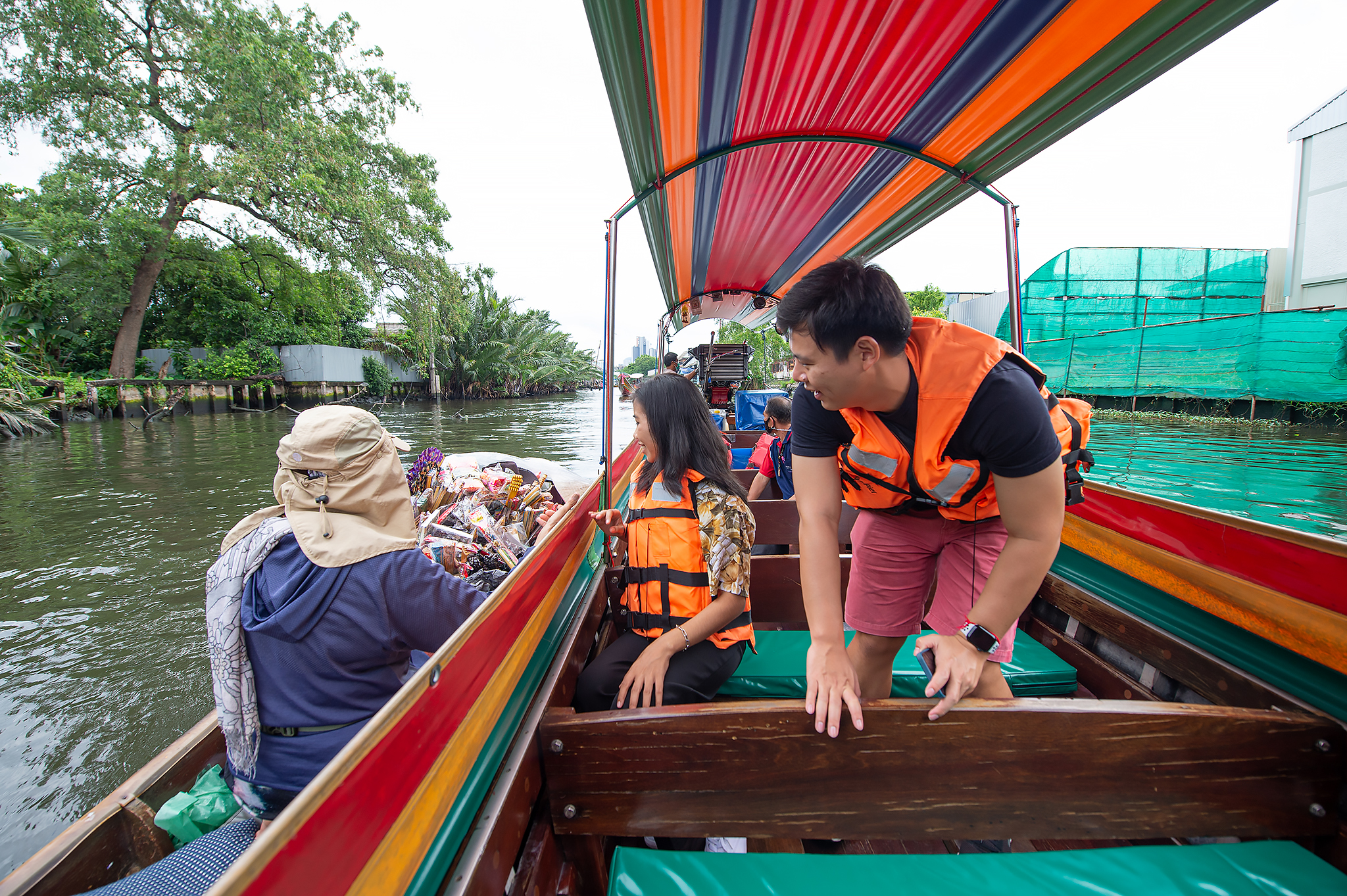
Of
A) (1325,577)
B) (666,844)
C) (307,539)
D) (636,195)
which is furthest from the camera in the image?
(636,195)

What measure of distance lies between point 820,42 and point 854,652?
2.36 metres

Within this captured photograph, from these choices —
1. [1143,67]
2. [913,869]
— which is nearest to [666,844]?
[913,869]

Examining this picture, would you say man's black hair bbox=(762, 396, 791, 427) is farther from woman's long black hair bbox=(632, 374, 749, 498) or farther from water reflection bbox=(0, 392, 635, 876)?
water reflection bbox=(0, 392, 635, 876)

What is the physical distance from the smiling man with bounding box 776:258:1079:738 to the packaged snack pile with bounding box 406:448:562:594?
4.43 ft

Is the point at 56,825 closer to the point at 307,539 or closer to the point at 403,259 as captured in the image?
the point at 307,539

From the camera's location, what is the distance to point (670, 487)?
1.83 meters

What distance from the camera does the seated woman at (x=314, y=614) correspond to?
121 centimetres

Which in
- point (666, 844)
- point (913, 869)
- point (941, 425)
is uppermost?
point (941, 425)

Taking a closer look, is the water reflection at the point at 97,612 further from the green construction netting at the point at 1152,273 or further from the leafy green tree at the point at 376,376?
the green construction netting at the point at 1152,273

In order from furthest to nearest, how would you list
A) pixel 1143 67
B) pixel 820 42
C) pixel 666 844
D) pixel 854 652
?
pixel 820 42
pixel 1143 67
pixel 854 652
pixel 666 844

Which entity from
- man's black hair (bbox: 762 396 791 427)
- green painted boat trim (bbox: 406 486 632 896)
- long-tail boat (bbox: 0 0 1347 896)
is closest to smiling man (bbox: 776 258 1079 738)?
long-tail boat (bbox: 0 0 1347 896)

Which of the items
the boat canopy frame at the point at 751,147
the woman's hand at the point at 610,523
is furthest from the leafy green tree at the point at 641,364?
the woman's hand at the point at 610,523

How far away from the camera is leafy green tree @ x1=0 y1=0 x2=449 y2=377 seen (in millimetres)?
14141

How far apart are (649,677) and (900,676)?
1.00 m
